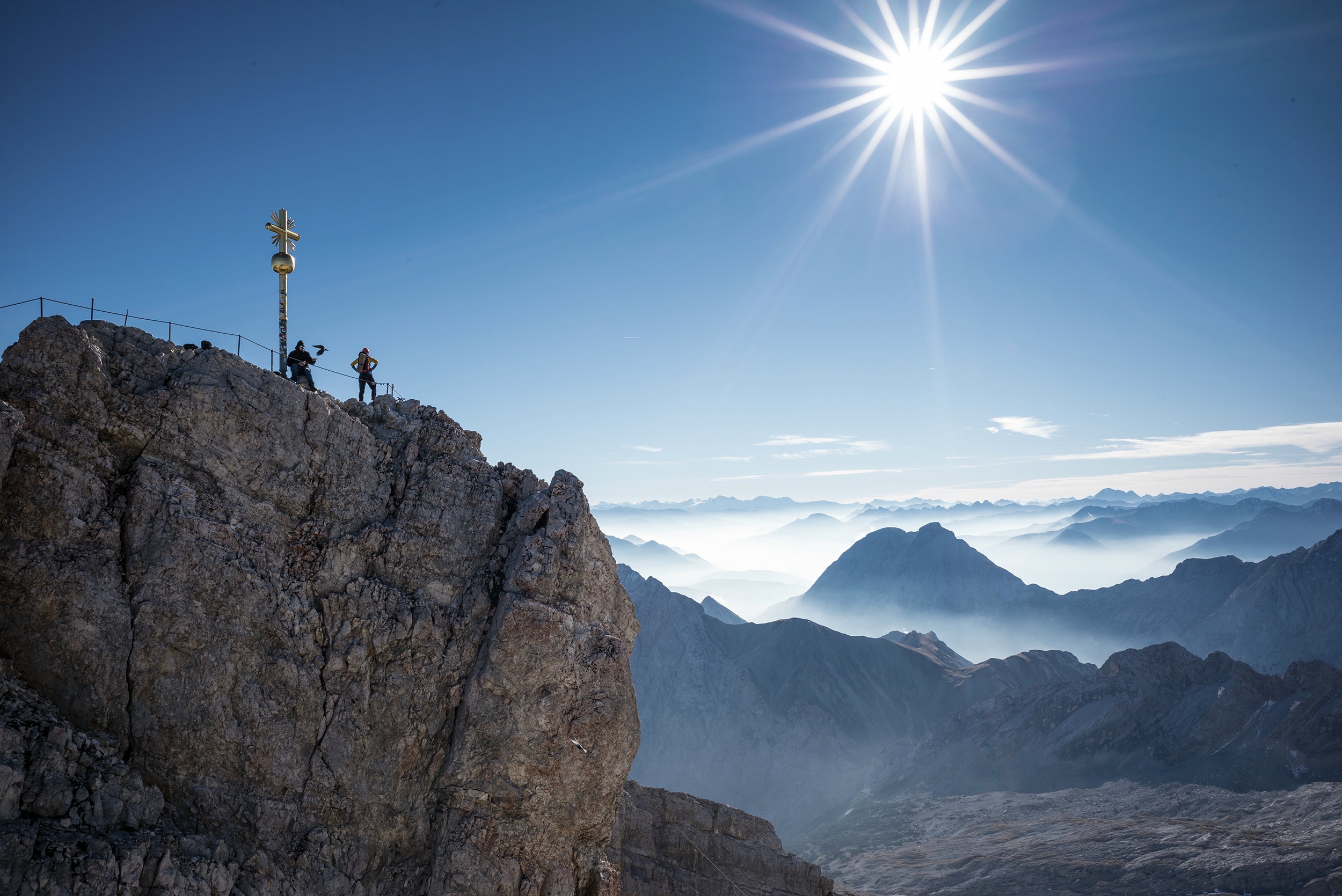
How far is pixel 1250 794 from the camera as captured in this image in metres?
95.7

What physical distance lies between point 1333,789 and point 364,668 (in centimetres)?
11835

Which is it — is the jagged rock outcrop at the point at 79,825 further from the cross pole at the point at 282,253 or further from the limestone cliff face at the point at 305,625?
the cross pole at the point at 282,253

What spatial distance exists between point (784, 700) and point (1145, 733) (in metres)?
73.6

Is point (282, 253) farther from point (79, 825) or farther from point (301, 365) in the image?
point (79, 825)

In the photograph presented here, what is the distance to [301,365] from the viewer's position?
2430 centimetres

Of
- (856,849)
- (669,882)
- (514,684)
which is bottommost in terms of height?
(856,849)

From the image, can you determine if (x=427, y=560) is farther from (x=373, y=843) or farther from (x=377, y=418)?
(x=373, y=843)

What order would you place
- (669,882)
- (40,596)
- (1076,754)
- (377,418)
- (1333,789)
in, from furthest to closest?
(1076,754), (1333,789), (669,882), (377,418), (40,596)

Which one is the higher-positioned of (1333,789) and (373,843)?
(373,843)

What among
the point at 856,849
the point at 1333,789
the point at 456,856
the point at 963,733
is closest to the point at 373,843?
the point at 456,856

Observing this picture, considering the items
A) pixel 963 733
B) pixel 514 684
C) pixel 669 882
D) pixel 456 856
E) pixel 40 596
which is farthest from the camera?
pixel 963 733

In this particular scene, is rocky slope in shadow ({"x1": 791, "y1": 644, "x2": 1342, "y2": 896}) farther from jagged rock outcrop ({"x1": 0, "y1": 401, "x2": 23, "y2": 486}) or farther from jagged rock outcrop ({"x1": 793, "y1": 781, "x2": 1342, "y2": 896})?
jagged rock outcrop ({"x1": 0, "y1": 401, "x2": 23, "y2": 486})

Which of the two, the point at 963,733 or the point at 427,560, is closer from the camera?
the point at 427,560

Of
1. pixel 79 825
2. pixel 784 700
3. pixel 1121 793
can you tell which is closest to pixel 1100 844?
pixel 1121 793
